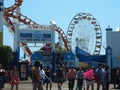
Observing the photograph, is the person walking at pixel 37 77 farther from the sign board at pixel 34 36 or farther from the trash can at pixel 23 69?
the sign board at pixel 34 36

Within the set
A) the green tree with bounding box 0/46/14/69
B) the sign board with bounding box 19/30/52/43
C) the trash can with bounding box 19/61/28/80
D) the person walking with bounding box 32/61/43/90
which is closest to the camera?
the person walking with bounding box 32/61/43/90

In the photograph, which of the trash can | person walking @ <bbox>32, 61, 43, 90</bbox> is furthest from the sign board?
person walking @ <bbox>32, 61, 43, 90</bbox>

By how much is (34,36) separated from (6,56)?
21.2 feet

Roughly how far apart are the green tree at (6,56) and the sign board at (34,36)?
17.0 ft

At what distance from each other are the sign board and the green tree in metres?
5.19

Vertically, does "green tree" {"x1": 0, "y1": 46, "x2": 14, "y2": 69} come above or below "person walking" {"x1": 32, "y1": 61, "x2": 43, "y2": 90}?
above

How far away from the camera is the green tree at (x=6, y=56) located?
53.5m

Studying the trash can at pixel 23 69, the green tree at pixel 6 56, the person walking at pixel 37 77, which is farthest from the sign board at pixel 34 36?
the person walking at pixel 37 77

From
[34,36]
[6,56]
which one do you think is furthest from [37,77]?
[6,56]

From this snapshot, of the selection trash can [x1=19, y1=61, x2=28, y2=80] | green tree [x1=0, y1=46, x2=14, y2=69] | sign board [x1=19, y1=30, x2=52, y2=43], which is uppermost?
sign board [x1=19, y1=30, x2=52, y2=43]

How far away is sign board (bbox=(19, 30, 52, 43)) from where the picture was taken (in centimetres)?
4928

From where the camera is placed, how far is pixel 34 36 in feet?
162

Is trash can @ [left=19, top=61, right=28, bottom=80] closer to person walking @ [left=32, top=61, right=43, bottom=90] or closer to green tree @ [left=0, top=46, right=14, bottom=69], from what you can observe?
green tree @ [left=0, top=46, right=14, bottom=69]

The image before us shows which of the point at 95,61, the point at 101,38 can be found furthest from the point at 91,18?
the point at 95,61
